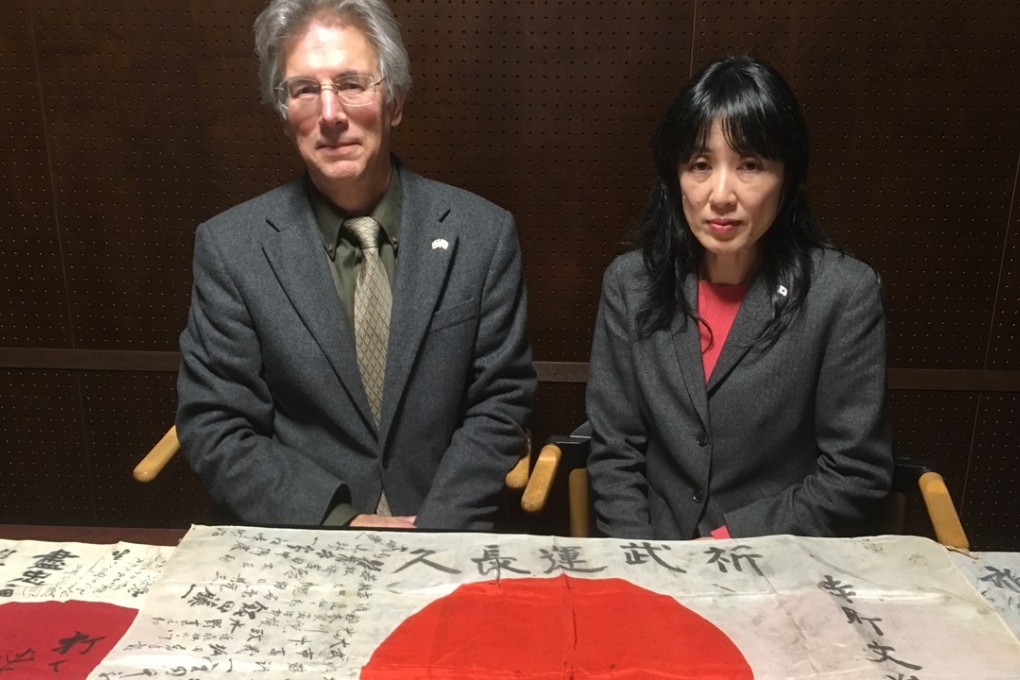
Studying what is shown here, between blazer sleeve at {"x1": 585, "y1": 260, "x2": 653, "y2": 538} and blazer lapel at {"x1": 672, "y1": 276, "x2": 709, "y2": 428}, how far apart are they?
0.33 ft

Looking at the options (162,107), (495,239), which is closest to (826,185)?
(495,239)

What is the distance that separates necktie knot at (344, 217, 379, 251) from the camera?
5.84ft

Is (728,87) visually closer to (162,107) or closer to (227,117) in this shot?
(227,117)

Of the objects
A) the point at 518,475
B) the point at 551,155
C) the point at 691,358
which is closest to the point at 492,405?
the point at 518,475

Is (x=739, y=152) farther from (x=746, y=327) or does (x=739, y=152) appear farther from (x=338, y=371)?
(x=338, y=371)

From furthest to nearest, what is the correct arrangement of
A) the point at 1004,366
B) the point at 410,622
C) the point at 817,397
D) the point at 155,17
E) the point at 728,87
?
the point at 1004,366
the point at 155,17
the point at 817,397
the point at 728,87
the point at 410,622

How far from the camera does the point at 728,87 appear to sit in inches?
58.9

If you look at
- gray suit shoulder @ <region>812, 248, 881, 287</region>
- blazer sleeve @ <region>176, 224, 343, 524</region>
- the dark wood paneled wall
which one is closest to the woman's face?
gray suit shoulder @ <region>812, 248, 881, 287</region>

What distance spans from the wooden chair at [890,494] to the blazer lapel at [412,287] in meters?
0.34

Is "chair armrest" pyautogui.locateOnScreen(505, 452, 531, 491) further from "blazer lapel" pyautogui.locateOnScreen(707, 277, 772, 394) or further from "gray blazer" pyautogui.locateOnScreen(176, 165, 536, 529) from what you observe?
"blazer lapel" pyautogui.locateOnScreen(707, 277, 772, 394)

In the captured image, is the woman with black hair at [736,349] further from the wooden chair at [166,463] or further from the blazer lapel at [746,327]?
the wooden chair at [166,463]

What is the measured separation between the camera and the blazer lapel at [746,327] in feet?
5.35

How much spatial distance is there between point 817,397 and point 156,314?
6.03 ft

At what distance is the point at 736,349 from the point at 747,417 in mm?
135
